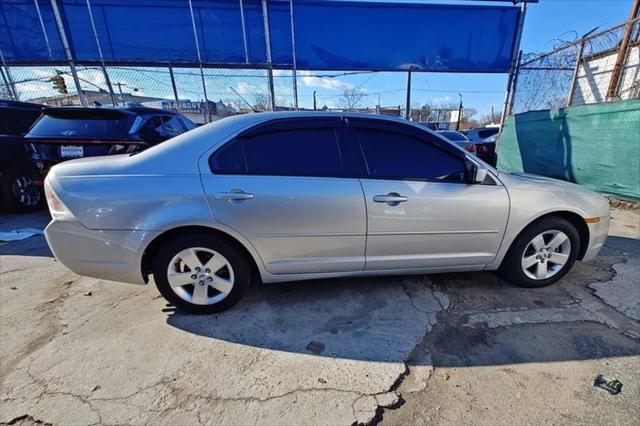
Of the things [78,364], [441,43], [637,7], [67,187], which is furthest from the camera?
[441,43]

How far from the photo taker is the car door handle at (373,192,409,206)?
7.80 ft

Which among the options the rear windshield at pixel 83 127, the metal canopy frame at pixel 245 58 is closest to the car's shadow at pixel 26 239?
the rear windshield at pixel 83 127

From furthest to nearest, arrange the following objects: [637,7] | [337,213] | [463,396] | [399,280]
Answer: [637,7]
[399,280]
[337,213]
[463,396]

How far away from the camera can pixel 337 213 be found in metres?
2.37

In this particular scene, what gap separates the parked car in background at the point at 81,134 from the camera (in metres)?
4.41

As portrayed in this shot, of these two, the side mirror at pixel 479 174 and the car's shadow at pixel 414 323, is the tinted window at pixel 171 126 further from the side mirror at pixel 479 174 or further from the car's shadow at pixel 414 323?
the side mirror at pixel 479 174

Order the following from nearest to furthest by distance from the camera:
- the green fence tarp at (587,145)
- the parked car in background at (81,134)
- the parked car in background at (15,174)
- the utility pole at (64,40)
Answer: the parked car in background at (81,134)
the parked car in background at (15,174)
the green fence tarp at (587,145)
the utility pole at (64,40)

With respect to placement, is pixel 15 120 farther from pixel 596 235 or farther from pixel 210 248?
pixel 596 235

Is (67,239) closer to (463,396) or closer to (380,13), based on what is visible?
(463,396)

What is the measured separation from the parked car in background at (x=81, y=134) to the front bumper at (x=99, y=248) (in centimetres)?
259

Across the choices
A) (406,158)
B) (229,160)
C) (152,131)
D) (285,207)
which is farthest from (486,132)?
(229,160)

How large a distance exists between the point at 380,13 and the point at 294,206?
7733 millimetres

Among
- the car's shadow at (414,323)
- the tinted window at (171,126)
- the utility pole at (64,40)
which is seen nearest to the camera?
the car's shadow at (414,323)

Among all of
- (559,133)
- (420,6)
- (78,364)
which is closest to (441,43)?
(420,6)
